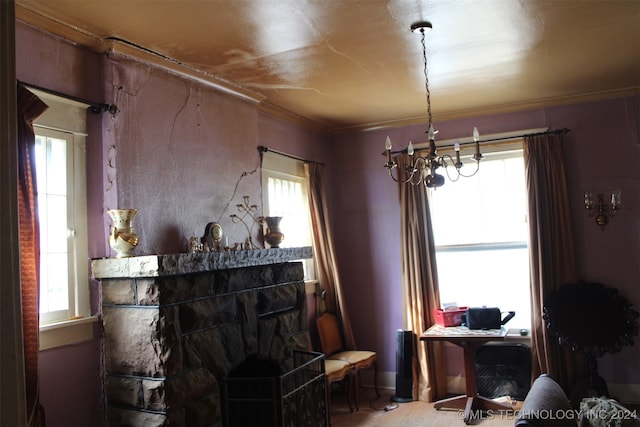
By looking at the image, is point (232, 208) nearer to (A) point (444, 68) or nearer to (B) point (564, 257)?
(A) point (444, 68)

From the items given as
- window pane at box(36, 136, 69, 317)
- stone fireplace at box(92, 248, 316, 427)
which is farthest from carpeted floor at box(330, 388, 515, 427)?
window pane at box(36, 136, 69, 317)

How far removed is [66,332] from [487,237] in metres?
3.75

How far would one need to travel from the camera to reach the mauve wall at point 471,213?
178 inches

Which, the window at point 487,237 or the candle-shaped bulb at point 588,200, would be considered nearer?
A: the candle-shaped bulb at point 588,200

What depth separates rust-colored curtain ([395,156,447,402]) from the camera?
4.93 meters

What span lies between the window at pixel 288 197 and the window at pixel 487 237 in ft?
4.13

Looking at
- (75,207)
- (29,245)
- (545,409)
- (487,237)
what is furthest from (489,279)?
(29,245)

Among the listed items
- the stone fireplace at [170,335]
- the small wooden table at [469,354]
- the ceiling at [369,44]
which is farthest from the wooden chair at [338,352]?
the ceiling at [369,44]

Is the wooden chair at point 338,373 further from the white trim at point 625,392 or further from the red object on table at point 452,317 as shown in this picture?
the white trim at point 625,392

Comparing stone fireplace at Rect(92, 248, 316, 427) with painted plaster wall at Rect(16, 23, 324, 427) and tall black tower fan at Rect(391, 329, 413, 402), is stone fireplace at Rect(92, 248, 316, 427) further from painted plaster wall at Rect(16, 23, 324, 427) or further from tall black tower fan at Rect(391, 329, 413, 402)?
tall black tower fan at Rect(391, 329, 413, 402)

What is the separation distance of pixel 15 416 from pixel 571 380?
4.73 metres

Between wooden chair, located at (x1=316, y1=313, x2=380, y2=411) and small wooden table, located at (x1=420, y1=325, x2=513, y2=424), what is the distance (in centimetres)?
64

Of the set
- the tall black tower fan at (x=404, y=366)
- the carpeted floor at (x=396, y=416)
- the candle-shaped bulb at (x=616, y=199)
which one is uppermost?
the candle-shaped bulb at (x=616, y=199)

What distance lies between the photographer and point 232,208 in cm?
375
